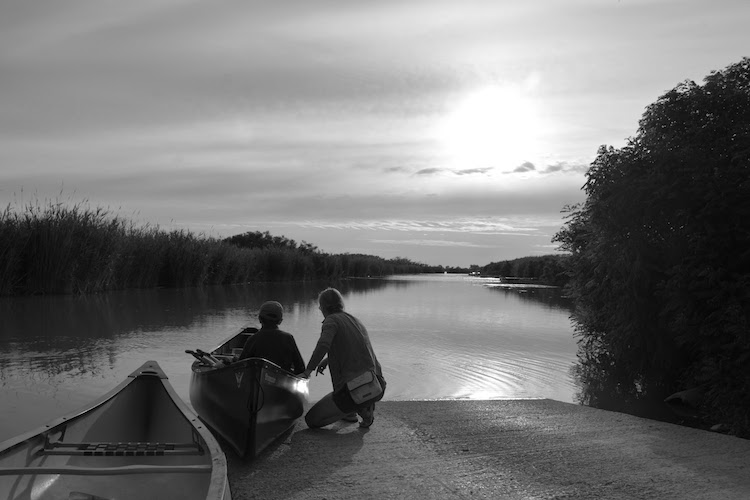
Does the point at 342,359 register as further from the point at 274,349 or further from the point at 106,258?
the point at 106,258

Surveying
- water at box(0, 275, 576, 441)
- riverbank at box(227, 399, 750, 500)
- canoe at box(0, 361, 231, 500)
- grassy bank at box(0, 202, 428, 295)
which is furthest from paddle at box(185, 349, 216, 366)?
grassy bank at box(0, 202, 428, 295)

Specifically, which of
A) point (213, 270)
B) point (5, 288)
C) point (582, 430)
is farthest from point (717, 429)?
point (213, 270)

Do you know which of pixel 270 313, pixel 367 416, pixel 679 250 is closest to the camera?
pixel 270 313

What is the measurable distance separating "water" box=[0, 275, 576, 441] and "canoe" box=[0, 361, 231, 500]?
2415mm

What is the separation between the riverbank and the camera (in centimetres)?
507

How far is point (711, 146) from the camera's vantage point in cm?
894

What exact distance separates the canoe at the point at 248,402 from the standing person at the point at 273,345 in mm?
272

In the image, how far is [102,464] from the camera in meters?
4.70

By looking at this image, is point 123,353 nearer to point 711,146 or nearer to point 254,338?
point 254,338

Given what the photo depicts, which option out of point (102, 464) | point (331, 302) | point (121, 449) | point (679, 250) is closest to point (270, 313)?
point (331, 302)

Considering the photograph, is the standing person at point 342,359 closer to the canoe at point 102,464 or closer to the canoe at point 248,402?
the canoe at point 248,402

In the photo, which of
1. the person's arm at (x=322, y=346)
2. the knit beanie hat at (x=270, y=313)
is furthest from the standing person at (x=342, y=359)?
the knit beanie hat at (x=270, y=313)

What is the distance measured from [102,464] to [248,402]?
4.63ft

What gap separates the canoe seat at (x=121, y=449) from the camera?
4652 mm
